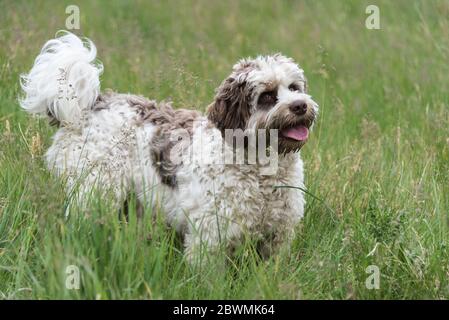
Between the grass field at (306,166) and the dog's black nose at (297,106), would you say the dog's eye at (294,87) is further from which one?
the grass field at (306,166)

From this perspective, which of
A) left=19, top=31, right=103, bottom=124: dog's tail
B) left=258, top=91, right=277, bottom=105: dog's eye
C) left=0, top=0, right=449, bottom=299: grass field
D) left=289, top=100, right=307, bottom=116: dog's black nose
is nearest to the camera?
left=0, top=0, right=449, bottom=299: grass field

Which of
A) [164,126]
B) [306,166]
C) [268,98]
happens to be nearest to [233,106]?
[268,98]

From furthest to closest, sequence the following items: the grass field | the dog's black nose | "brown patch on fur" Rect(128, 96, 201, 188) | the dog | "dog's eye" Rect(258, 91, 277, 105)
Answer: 1. "brown patch on fur" Rect(128, 96, 201, 188)
2. "dog's eye" Rect(258, 91, 277, 105)
3. the dog
4. the dog's black nose
5. the grass field

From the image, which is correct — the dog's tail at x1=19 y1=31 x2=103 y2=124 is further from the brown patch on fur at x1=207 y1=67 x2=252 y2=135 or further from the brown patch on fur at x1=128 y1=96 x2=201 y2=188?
the brown patch on fur at x1=207 y1=67 x2=252 y2=135

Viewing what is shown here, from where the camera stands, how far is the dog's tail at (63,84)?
20.1 ft

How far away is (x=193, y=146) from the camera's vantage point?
5.84 meters

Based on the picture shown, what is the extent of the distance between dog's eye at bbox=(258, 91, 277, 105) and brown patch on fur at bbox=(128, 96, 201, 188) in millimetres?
768

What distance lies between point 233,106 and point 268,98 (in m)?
0.24

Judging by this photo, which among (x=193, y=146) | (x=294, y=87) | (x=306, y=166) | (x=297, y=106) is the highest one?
(x=294, y=87)

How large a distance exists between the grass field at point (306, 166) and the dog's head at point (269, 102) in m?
0.66

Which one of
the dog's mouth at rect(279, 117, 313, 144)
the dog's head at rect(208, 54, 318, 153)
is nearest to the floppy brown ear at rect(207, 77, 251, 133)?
the dog's head at rect(208, 54, 318, 153)

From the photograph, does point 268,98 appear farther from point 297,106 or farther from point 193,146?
point 193,146

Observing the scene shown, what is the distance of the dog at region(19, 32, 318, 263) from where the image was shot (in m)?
5.38

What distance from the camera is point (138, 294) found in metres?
4.25
